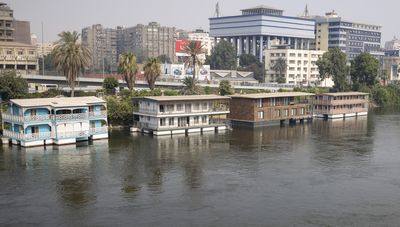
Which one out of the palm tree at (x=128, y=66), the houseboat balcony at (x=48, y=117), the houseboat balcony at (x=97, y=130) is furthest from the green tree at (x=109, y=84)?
the houseboat balcony at (x=48, y=117)

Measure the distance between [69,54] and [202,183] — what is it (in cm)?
5103

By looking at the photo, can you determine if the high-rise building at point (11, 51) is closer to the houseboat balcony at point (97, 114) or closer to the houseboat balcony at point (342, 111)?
the houseboat balcony at point (97, 114)

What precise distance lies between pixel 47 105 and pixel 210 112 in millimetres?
30276

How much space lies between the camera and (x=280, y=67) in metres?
190

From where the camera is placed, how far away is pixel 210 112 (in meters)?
84.1

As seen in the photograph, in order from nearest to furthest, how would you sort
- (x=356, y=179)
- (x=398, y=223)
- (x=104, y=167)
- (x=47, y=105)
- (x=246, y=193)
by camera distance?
(x=398, y=223) → (x=246, y=193) → (x=356, y=179) → (x=104, y=167) → (x=47, y=105)

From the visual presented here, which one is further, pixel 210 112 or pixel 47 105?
pixel 210 112

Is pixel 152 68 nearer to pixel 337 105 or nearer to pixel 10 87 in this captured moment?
pixel 10 87

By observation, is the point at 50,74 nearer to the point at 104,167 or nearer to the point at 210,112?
the point at 210,112

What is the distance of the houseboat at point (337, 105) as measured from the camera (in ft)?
357

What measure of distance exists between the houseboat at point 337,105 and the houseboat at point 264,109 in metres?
11.3

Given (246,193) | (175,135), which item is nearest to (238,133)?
→ (175,135)

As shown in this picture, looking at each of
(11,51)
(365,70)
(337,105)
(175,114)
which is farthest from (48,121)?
(365,70)

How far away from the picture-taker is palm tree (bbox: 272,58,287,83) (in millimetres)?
188750
